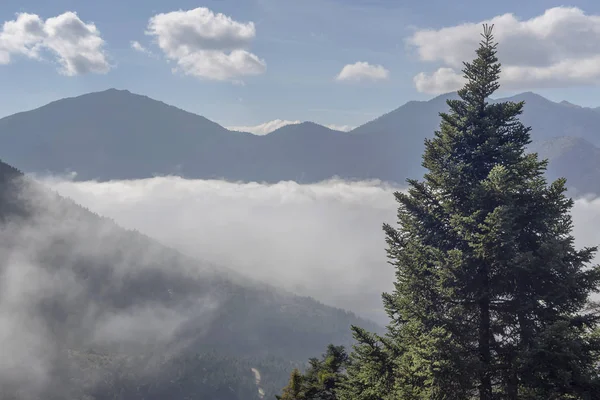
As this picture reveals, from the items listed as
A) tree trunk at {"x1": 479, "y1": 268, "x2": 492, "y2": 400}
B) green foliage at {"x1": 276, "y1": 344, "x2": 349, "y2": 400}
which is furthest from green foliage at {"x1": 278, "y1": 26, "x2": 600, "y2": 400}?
green foliage at {"x1": 276, "y1": 344, "x2": 349, "y2": 400}

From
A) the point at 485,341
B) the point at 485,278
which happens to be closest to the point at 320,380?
the point at 485,341

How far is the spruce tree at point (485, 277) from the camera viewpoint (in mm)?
20594

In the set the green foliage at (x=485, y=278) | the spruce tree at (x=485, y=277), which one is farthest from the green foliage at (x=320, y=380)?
the spruce tree at (x=485, y=277)

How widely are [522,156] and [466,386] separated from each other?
38.0 ft

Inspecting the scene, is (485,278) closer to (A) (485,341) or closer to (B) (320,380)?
(A) (485,341)

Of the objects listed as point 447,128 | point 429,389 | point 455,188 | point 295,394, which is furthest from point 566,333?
point 295,394

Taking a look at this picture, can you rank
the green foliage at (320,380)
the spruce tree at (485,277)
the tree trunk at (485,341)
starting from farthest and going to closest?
the green foliage at (320,380)
the tree trunk at (485,341)
the spruce tree at (485,277)

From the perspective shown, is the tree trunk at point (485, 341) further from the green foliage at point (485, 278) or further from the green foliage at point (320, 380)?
the green foliage at point (320, 380)

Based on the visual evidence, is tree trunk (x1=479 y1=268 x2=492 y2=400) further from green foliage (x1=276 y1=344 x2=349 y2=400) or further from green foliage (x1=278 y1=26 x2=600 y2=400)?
green foliage (x1=276 y1=344 x2=349 y2=400)

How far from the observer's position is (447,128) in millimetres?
24969

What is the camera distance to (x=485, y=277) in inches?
884

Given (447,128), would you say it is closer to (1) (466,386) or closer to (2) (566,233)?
(2) (566,233)

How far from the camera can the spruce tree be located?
811 inches

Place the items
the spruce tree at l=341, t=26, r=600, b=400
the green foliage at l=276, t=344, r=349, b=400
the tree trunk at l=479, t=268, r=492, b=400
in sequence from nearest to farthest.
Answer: the spruce tree at l=341, t=26, r=600, b=400, the tree trunk at l=479, t=268, r=492, b=400, the green foliage at l=276, t=344, r=349, b=400
